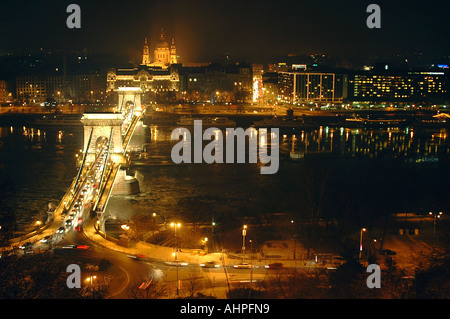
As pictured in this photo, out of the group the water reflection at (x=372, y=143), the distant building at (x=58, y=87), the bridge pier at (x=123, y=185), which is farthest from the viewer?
the distant building at (x=58, y=87)

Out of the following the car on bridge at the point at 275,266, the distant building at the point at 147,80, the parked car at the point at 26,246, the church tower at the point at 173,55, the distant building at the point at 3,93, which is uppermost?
the church tower at the point at 173,55

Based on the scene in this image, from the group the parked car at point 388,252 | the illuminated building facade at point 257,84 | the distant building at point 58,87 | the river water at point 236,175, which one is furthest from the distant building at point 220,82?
the parked car at point 388,252

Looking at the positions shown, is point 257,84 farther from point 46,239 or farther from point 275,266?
point 275,266

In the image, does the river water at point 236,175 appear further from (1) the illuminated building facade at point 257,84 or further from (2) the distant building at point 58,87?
(1) the illuminated building facade at point 257,84

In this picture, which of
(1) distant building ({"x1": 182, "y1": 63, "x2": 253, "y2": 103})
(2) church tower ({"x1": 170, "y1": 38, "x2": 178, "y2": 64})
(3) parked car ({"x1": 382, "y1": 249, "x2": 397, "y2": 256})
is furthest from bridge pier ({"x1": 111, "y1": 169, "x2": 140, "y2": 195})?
(2) church tower ({"x1": 170, "y1": 38, "x2": 178, "y2": 64})

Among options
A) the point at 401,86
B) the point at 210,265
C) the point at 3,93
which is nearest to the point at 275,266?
the point at 210,265
